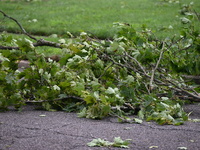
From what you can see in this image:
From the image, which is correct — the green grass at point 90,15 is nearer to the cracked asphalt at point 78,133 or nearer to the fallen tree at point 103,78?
the fallen tree at point 103,78

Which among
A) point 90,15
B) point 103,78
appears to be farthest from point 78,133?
point 90,15

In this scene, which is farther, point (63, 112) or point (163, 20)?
point (163, 20)

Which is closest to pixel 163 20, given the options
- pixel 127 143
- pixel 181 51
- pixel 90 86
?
pixel 181 51

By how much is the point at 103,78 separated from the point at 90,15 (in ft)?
26.5

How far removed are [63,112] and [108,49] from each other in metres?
0.87

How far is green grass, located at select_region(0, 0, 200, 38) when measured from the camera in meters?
10.0

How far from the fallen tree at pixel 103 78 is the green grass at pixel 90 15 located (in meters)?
4.16

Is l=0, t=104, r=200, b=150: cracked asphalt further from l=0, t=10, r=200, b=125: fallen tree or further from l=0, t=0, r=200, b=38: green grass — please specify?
l=0, t=0, r=200, b=38: green grass

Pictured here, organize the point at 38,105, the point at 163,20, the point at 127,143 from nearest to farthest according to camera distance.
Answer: the point at 127,143, the point at 38,105, the point at 163,20

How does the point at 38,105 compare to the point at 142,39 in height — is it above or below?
below

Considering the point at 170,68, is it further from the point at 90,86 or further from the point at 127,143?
the point at 127,143

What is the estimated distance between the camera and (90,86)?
427 centimetres

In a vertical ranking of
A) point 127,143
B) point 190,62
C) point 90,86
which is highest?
point 190,62

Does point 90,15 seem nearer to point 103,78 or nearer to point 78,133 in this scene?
point 103,78
